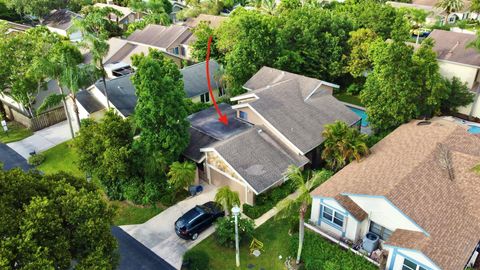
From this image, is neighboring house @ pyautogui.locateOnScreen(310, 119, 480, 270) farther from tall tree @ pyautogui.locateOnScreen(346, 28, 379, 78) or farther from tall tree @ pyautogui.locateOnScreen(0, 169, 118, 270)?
tall tree @ pyautogui.locateOnScreen(346, 28, 379, 78)

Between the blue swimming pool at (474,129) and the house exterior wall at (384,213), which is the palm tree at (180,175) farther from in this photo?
the blue swimming pool at (474,129)

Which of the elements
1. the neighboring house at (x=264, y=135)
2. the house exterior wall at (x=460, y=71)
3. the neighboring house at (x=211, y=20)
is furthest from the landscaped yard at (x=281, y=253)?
the neighboring house at (x=211, y=20)

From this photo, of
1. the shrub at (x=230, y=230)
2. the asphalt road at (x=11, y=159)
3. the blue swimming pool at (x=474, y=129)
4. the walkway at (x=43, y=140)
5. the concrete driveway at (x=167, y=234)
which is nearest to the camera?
the shrub at (x=230, y=230)

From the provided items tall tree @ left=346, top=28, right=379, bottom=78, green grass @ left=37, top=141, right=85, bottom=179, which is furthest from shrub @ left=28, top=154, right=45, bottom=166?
tall tree @ left=346, top=28, right=379, bottom=78

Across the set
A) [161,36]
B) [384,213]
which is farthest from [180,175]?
[161,36]

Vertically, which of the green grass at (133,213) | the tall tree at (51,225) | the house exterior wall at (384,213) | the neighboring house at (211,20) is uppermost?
the tall tree at (51,225)

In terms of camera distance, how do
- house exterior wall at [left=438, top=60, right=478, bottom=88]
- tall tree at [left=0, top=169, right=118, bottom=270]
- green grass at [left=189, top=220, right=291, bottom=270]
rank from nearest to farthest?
tall tree at [left=0, top=169, right=118, bottom=270]
green grass at [left=189, top=220, right=291, bottom=270]
house exterior wall at [left=438, top=60, right=478, bottom=88]
